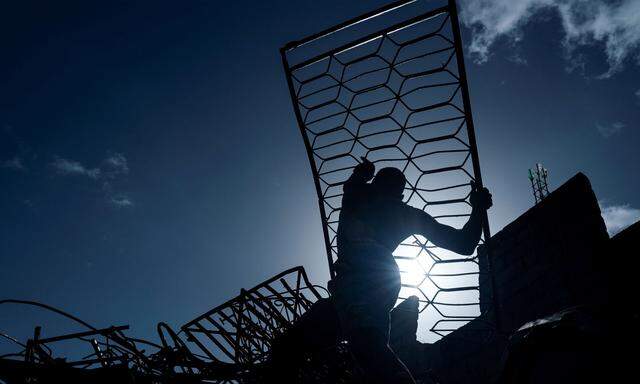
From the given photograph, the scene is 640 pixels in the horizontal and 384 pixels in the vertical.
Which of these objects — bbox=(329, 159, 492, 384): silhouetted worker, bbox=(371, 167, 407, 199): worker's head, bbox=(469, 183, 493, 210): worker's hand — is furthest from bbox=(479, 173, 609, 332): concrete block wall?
bbox=(371, 167, 407, 199): worker's head

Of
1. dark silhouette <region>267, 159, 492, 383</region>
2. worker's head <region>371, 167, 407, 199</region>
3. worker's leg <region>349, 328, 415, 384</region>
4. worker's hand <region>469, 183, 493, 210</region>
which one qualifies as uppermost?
worker's head <region>371, 167, 407, 199</region>

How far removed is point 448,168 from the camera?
10.7ft

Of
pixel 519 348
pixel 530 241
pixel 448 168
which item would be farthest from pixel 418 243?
pixel 519 348

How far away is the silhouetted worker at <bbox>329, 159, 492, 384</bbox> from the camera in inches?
95.3

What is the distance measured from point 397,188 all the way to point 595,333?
1672mm

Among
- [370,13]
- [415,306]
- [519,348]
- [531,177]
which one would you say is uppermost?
[531,177]

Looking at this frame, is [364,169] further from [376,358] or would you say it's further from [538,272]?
[538,272]

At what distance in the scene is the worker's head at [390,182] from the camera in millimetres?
3020

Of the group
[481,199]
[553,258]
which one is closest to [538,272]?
[553,258]

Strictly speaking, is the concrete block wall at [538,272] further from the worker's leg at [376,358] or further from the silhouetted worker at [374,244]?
the worker's leg at [376,358]

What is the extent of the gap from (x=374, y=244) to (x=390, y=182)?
23.0 inches

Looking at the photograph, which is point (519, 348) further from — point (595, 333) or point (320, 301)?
point (320, 301)

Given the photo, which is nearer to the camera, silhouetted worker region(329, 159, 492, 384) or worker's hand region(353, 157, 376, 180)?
silhouetted worker region(329, 159, 492, 384)

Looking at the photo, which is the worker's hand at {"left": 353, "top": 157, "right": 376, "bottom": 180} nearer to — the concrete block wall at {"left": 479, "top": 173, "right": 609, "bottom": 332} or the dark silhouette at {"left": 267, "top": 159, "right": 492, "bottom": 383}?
the dark silhouette at {"left": 267, "top": 159, "right": 492, "bottom": 383}
